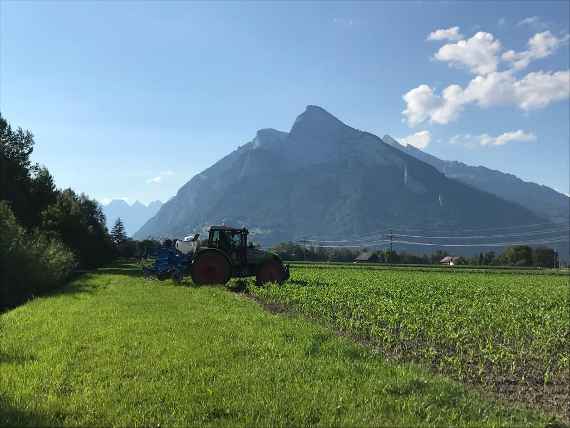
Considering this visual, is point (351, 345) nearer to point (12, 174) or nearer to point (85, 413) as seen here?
point (85, 413)

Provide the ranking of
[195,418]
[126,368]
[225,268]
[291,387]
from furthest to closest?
[225,268] < [126,368] < [291,387] < [195,418]

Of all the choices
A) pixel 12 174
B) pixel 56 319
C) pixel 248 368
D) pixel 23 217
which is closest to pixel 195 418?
pixel 248 368

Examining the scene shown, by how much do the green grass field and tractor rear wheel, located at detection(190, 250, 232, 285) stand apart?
10.7 m

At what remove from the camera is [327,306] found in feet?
51.9

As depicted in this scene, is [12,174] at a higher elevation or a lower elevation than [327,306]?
higher

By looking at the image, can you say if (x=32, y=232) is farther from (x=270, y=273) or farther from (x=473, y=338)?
(x=473, y=338)

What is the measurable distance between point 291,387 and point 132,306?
946cm

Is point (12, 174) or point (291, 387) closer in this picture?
point (291, 387)

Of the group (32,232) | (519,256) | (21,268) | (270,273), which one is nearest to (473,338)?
(270,273)

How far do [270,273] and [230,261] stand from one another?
2.09 m

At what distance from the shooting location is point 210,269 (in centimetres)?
2281

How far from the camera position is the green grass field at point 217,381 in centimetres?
597

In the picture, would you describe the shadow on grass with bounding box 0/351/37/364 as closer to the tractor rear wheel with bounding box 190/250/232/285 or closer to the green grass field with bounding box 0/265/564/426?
the green grass field with bounding box 0/265/564/426

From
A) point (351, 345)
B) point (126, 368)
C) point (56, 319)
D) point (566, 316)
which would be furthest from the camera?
point (566, 316)
